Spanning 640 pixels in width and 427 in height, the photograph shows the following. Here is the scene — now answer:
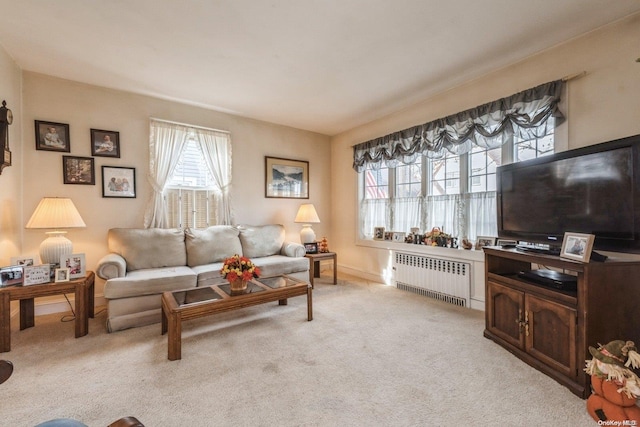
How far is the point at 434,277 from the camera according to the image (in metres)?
3.42

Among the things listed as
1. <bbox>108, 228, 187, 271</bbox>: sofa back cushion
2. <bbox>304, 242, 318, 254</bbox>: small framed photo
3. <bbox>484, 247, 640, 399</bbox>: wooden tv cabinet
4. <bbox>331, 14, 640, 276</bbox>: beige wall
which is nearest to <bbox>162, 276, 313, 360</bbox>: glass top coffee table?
<bbox>108, 228, 187, 271</bbox>: sofa back cushion

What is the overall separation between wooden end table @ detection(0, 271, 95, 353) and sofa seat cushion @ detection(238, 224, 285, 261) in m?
1.72

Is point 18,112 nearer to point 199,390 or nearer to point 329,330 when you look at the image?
point 199,390

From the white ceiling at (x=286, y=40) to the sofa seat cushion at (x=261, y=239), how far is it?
189 centimetres

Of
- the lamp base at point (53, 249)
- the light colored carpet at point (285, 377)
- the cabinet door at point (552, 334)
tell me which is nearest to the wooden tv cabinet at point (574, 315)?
the cabinet door at point (552, 334)

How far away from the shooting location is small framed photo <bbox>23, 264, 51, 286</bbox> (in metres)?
2.34

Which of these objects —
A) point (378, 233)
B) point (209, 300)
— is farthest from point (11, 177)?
point (378, 233)

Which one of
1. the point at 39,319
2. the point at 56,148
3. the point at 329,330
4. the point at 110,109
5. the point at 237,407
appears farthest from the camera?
the point at 110,109

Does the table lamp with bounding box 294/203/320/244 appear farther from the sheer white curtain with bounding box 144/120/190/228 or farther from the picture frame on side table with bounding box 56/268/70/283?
the picture frame on side table with bounding box 56/268/70/283

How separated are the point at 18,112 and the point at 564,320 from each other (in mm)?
5161

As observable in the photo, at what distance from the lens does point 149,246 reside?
3201 millimetres

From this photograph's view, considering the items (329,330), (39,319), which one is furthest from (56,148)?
(329,330)

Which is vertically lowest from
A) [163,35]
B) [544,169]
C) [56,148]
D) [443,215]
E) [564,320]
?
[564,320]

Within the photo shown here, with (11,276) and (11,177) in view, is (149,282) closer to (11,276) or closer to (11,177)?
(11,276)
